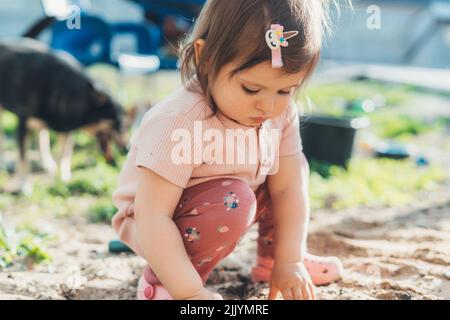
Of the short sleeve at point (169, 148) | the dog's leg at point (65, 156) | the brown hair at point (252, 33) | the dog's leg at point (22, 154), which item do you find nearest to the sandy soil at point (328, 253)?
the short sleeve at point (169, 148)

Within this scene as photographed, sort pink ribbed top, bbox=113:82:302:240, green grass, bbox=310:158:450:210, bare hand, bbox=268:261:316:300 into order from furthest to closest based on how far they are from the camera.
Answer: green grass, bbox=310:158:450:210 → bare hand, bbox=268:261:316:300 → pink ribbed top, bbox=113:82:302:240

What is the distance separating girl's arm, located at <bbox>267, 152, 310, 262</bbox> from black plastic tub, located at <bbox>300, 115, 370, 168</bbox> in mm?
1759

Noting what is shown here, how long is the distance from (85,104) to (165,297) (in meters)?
2.40

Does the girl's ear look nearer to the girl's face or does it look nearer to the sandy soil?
the girl's face

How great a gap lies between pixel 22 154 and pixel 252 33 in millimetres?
2468

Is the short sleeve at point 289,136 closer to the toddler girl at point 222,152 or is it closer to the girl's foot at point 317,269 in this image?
the toddler girl at point 222,152

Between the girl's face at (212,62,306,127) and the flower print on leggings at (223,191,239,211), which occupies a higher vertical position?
the girl's face at (212,62,306,127)

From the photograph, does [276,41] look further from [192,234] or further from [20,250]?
[20,250]

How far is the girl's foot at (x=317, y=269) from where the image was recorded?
1.81 m

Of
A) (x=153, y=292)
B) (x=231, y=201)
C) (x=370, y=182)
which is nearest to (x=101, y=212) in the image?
(x=153, y=292)

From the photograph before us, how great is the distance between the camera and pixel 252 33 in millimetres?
1351

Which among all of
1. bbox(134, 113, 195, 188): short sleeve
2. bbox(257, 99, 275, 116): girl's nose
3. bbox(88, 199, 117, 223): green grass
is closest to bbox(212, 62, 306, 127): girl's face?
bbox(257, 99, 275, 116): girl's nose

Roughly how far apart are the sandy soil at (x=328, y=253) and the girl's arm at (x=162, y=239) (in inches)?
14.2

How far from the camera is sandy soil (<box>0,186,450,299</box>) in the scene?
1739 mm
